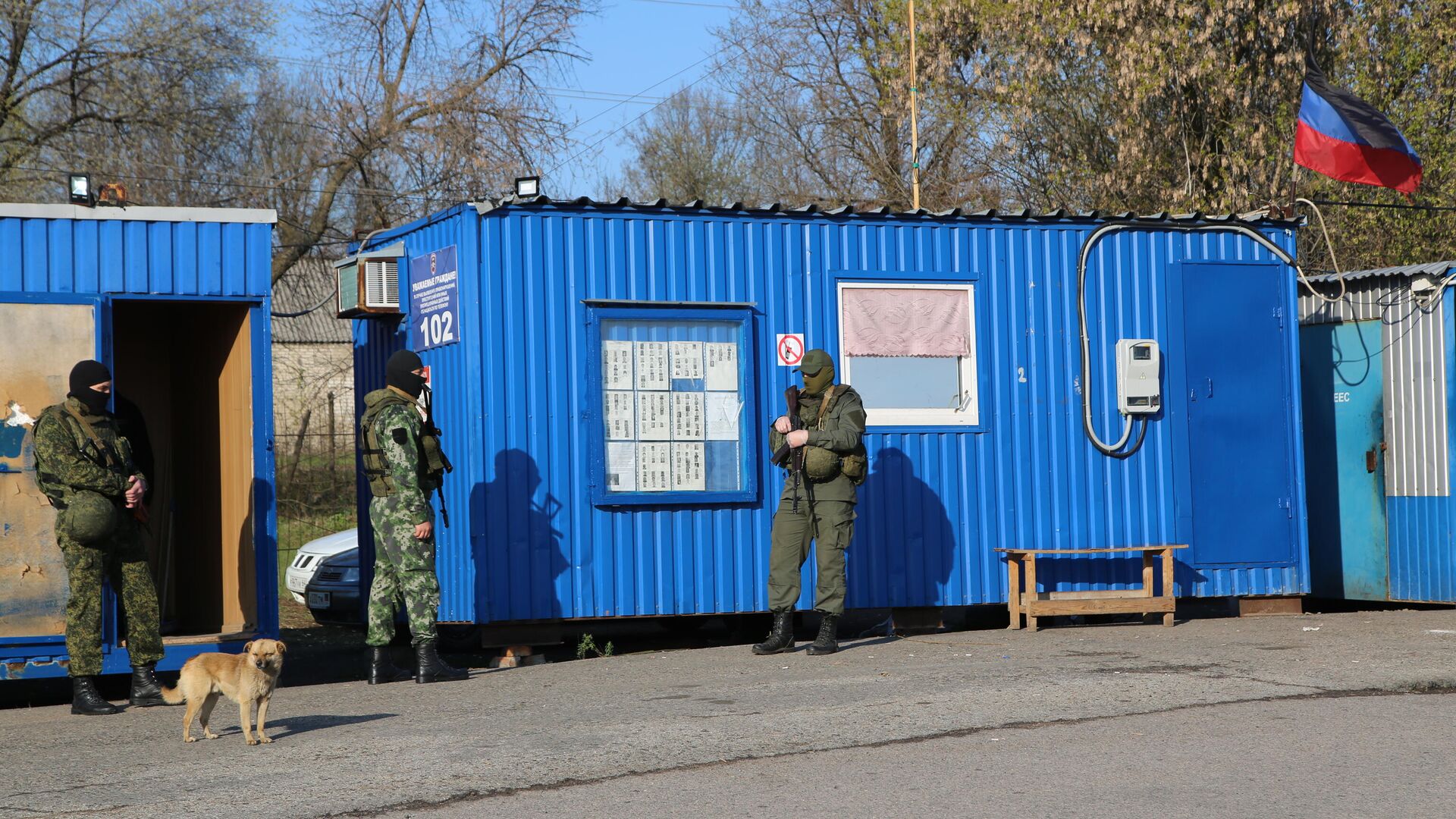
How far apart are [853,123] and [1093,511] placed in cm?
1913

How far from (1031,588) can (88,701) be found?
233 inches

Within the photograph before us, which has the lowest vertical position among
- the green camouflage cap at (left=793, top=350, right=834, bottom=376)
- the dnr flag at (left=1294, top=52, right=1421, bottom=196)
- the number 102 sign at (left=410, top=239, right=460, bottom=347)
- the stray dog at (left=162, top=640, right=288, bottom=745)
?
the stray dog at (left=162, top=640, right=288, bottom=745)

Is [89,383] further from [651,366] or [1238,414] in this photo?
[1238,414]

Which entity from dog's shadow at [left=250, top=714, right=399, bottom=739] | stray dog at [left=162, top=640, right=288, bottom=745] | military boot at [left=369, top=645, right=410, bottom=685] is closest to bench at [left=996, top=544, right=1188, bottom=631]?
military boot at [left=369, top=645, right=410, bottom=685]

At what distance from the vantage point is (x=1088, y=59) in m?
21.6

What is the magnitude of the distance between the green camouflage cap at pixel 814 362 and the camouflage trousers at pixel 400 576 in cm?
244

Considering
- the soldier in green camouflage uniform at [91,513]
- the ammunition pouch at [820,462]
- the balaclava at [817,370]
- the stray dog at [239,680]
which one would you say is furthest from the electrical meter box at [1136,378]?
the soldier in green camouflage uniform at [91,513]

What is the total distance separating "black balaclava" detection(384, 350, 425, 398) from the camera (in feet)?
28.3

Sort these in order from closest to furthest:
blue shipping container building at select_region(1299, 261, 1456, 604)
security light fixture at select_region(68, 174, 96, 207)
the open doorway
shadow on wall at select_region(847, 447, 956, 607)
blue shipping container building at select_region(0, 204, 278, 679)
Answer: blue shipping container building at select_region(0, 204, 278, 679)
security light fixture at select_region(68, 174, 96, 207)
the open doorway
shadow on wall at select_region(847, 447, 956, 607)
blue shipping container building at select_region(1299, 261, 1456, 604)

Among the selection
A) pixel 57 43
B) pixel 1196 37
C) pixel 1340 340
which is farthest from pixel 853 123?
pixel 1340 340

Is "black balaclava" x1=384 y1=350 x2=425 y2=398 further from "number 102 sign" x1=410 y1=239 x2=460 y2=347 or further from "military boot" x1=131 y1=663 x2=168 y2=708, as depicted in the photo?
"military boot" x1=131 y1=663 x2=168 y2=708

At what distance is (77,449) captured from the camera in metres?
7.81

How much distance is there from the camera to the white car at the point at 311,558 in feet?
41.0

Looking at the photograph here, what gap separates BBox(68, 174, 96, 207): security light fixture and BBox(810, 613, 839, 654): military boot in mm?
4858
